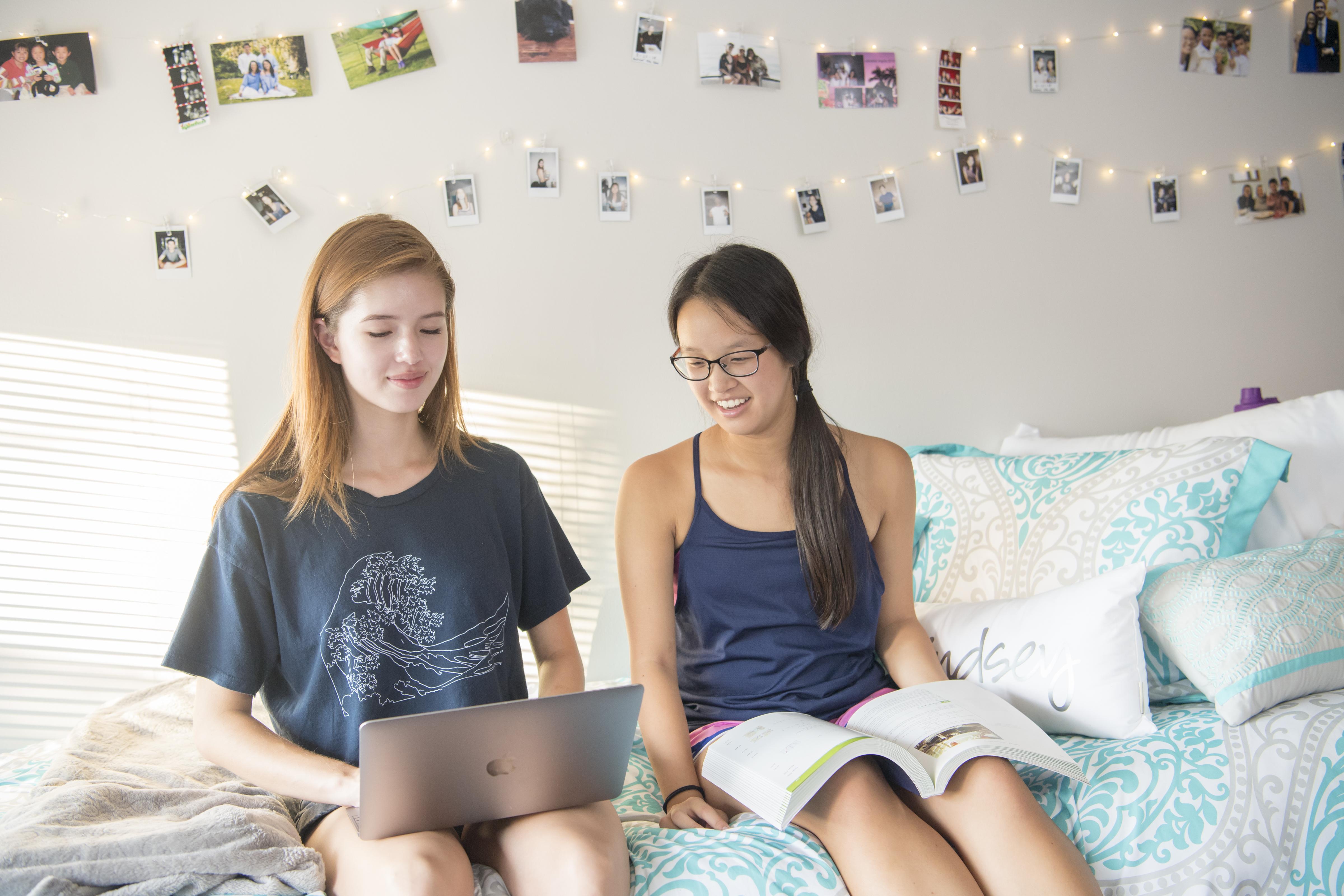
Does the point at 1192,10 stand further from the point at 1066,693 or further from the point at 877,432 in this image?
the point at 1066,693

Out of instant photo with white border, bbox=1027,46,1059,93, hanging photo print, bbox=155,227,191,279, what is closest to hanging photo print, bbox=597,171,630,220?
hanging photo print, bbox=155,227,191,279

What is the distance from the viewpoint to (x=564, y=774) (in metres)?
0.94

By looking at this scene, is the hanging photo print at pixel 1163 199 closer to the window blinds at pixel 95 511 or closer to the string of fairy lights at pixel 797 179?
the string of fairy lights at pixel 797 179

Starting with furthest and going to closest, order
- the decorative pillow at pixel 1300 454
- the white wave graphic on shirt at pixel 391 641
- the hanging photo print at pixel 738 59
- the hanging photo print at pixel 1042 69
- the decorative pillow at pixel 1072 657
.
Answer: the hanging photo print at pixel 1042 69
the hanging photo print at pixel 738 59
the decorative pillow at pixel 1300 454
the decorative pillow at pixel 1072 657
the white wave graphic on shirt at pixel 391 641

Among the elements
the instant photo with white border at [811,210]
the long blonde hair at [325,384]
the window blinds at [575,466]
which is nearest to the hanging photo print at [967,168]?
the instant photo with white border at [811,210]

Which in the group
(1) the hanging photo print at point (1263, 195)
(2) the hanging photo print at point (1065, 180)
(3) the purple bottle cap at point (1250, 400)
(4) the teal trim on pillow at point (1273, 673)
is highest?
(2) the hanging photo print at point (1065, 180)

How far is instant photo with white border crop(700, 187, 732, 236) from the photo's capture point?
1.93 meters

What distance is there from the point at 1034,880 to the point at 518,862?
54cm

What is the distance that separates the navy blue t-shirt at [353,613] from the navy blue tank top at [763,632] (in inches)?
11.5

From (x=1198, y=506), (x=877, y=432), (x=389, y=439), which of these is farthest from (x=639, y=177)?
(x=1198, y=506)

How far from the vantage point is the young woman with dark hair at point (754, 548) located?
1281mm

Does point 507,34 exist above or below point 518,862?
above

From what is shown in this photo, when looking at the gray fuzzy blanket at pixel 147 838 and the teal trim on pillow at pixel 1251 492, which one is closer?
the gray fuzzy blanket at pixel 147 838

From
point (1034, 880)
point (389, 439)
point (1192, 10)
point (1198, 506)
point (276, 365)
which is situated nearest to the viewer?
point (1034, 880)
